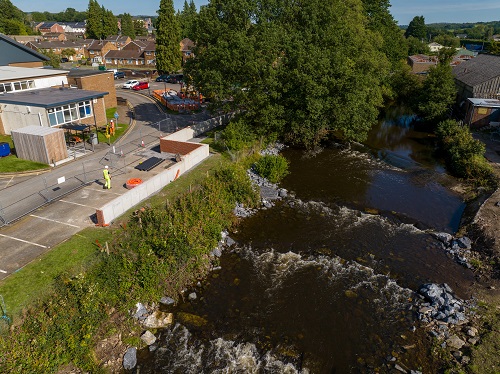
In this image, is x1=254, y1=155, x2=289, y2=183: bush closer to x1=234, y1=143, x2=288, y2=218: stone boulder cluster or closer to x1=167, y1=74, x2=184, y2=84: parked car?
x1=234, y1=143, x2=288, y2=218: stone boulder cluster

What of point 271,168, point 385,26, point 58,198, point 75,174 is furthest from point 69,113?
point 385,26

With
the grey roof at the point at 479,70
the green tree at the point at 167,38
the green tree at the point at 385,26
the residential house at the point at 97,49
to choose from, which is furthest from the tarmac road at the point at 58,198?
the residential house at the point at 97,49

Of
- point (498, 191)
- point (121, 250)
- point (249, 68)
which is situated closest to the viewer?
point (121, 250)

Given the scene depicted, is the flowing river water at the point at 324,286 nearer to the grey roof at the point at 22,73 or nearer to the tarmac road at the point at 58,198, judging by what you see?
Answer: the tarmac road at the point at 58,198

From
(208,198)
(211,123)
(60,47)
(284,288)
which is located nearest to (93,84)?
(211,123)

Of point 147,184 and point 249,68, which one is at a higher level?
point 249,68

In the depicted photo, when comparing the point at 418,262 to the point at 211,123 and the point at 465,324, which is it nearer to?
the point at 465,324
